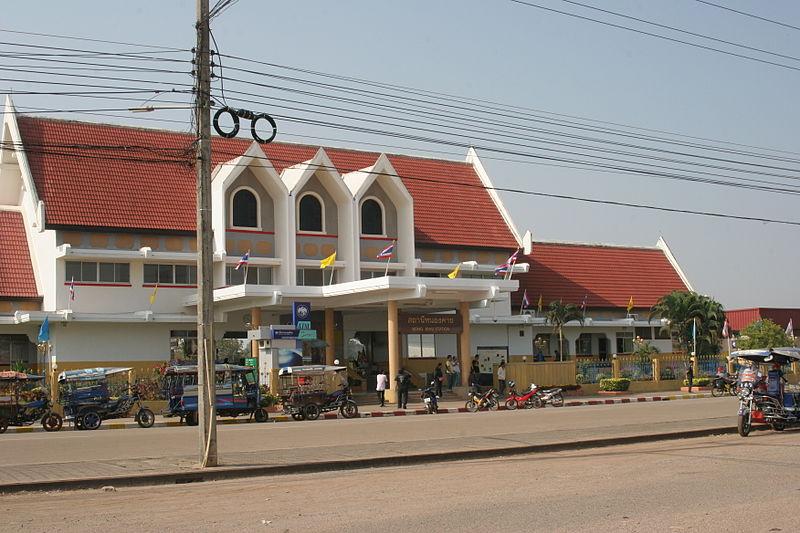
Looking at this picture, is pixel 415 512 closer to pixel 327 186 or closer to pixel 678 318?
pixel 327 186

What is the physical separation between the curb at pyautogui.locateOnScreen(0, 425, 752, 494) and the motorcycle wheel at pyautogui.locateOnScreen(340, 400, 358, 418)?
43.7 ft

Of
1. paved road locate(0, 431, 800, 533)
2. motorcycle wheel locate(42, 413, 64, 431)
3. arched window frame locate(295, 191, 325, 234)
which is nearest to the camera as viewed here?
paved road locate(0, 431, 800, 533)

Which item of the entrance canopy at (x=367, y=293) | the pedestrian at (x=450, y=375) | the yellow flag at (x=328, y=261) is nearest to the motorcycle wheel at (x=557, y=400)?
the entrance canopy at (x=367, y=293)

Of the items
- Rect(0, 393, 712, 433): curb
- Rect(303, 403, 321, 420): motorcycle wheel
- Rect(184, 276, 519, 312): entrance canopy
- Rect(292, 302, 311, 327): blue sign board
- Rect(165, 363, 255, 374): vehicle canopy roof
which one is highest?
Rect(184, 276, 519, 312): entrance canopy

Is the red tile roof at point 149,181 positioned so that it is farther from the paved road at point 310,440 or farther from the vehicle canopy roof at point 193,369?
the paved road at point 310,440

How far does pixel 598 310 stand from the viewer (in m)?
53.2

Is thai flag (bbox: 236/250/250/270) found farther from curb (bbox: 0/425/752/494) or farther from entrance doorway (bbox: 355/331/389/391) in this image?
curb (bbox: 0/425/752/494)

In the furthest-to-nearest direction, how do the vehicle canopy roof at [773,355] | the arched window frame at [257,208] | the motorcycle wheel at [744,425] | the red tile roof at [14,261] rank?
the arched window frame at [257,208], the red tile roof at [14,261], the vehicle canopy roof at [773,355], the motorcycle wheel at [744,425]

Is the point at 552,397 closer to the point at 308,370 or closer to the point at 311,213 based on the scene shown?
the point at 308,370

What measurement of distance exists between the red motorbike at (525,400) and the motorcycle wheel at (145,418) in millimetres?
12760

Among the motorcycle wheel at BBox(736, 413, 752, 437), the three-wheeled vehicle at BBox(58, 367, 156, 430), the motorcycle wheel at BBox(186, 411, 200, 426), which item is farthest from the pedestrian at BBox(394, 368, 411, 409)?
the motorcycle wheel at BBox(736, 413, 752, 437)

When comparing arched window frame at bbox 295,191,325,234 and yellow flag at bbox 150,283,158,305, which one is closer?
yellow flag at bbox 150,283,158,305

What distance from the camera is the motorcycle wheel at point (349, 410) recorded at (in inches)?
1235

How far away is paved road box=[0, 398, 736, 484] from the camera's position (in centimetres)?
1595
